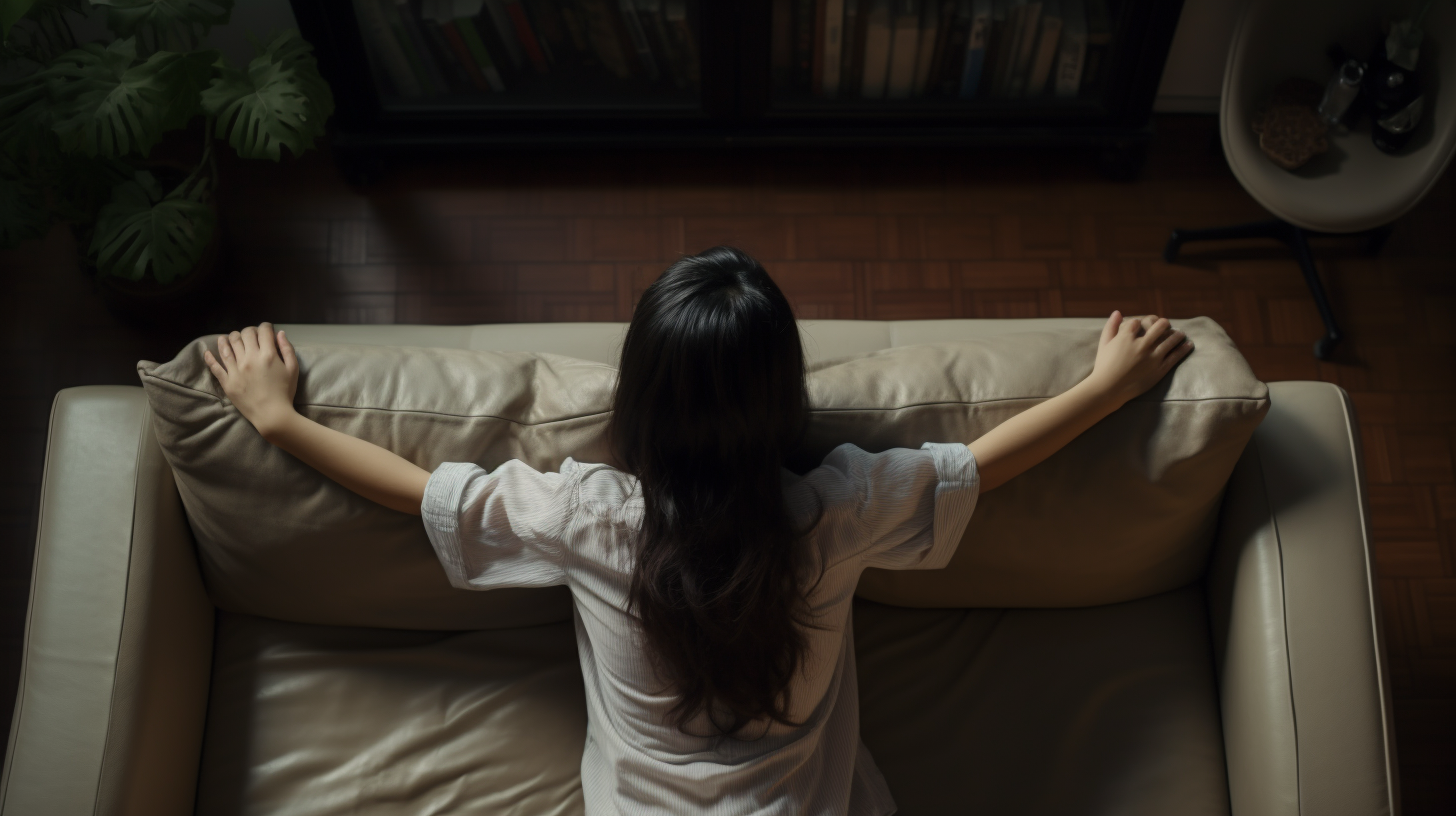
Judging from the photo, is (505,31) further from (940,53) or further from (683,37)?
(940,53)

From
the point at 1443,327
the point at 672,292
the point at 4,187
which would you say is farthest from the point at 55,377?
the point at 1443,327

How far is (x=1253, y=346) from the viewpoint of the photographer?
2047 mm

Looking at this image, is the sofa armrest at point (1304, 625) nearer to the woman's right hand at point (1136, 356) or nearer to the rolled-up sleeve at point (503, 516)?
the woman's right hand at point (1136, 356)

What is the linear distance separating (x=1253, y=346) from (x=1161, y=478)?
1.09 meters

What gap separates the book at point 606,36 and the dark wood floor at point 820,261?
0.71 feet

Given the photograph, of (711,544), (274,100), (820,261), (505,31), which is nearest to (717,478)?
(711,544)

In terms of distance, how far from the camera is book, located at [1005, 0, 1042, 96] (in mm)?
2021

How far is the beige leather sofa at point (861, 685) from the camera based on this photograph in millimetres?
Answer: 1132

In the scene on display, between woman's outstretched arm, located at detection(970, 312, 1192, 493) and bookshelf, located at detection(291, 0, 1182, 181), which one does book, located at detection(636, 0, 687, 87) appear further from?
woman's outstretched arm, located at detection(970, 312, 1192, 493)

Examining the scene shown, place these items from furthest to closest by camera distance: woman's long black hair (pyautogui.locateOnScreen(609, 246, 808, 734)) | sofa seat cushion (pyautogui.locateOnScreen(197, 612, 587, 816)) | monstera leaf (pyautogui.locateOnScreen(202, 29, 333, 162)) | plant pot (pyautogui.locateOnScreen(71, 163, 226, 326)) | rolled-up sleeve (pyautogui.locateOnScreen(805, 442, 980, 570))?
plant pot (pyautogui.locateOnScreen(71, 163, 226, 326)) < monstera leaf (pyautogui.locateOnScreen(202, 29, 333, 162)) < sofa seat cushion (pyautogui.locateOnScreen(197, 612, 587, 816)) < rolled-up sleeve (pyautogui.locateOnScreen(805, 442, 980, 570)) < woman's long black hair (pyautogui.locateOnScreen(609, 246, 808, 734))

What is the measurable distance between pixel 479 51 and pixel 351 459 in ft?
4.14

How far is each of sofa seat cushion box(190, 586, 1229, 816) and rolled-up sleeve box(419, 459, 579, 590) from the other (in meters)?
0.23

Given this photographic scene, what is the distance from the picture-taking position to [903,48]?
6.81 feet

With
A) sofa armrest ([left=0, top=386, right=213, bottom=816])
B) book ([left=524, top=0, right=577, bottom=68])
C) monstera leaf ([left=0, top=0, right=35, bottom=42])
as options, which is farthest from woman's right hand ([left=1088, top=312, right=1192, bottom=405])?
monstera leaf ([left=0, top=0, right=35, bottom=42])
